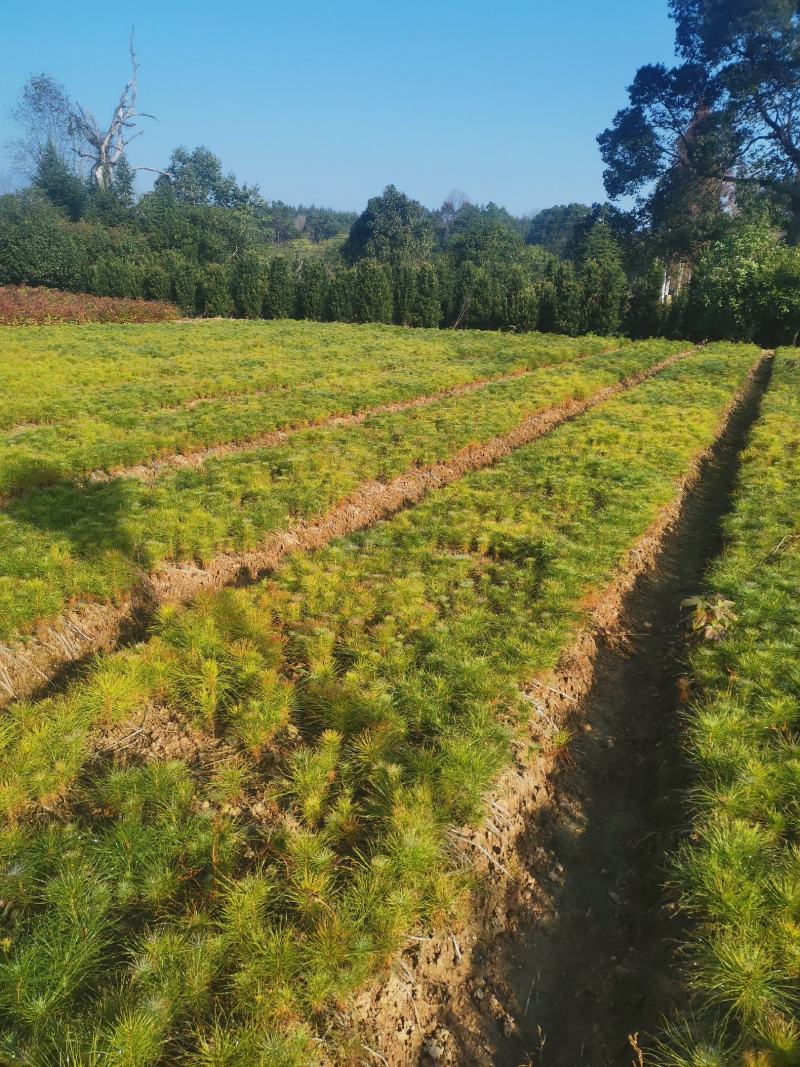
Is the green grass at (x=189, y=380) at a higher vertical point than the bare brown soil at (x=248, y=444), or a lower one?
higher

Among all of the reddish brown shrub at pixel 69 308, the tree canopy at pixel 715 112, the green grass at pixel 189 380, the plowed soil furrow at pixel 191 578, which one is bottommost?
the plowed soil furrow at pixel 191 578

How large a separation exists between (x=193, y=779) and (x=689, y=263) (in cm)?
6127

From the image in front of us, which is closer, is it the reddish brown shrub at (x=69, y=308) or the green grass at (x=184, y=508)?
the green grass at (x=184, y=508)

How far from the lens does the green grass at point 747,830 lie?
261cm

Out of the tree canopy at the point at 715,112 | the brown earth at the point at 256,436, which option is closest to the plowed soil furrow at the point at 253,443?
the brown earth at the point at 256,436

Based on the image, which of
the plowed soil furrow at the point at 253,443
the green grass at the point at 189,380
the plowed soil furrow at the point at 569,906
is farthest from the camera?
the green grass at the point at 189,380

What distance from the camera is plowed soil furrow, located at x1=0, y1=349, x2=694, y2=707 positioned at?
541cm

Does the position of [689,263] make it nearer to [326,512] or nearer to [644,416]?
[644,416]

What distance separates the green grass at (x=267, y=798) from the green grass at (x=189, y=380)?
5867mm

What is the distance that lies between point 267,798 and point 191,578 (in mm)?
3774

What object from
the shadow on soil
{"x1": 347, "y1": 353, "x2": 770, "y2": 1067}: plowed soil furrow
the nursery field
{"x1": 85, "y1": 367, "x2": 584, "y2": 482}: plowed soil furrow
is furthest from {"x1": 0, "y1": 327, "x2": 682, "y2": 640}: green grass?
the shadow on soil

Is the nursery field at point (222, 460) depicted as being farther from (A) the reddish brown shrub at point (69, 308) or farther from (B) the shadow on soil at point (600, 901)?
(A) the reddish brown shrub at point (69, 308)

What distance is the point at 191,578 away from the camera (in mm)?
7047

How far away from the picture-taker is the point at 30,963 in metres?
2.69
